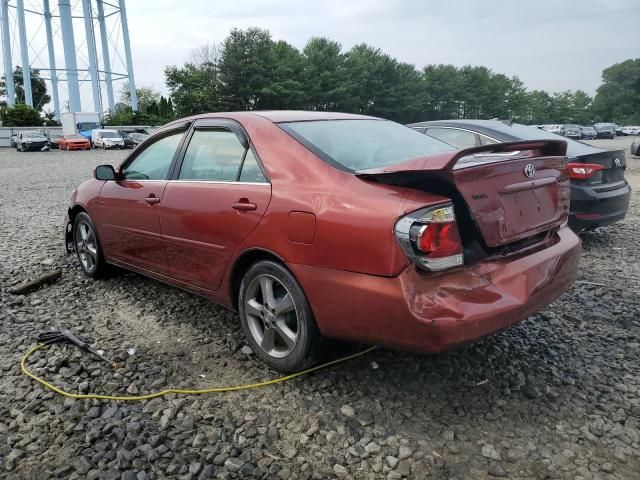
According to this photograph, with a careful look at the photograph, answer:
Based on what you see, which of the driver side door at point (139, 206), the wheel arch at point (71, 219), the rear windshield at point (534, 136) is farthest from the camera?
the rear windshield at point (534, 136)

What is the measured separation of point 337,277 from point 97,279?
128 inches

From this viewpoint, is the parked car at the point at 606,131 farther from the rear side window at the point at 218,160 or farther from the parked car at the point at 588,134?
the rear side window at the point at 218,160

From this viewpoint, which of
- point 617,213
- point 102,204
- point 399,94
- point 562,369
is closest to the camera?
point 562,369

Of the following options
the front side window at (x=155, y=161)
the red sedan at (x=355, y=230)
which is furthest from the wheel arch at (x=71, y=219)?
the red sedan at (x=355, y=230)

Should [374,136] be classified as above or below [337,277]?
above

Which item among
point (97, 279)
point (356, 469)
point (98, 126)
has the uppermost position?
point (98, 126)

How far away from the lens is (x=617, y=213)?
570 centimetres

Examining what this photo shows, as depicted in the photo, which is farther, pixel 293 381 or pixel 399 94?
pixel 399 94

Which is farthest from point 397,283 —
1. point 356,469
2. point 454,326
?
point 356,469

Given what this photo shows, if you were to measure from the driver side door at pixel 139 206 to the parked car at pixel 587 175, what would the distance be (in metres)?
3.54

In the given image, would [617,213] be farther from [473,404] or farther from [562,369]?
[473,404]

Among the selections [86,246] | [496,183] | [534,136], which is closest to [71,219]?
[86,246]

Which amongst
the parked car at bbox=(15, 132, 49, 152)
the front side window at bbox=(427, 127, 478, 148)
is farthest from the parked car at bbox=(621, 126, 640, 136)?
the front side window at bbox=(427, 127, 478, 148)

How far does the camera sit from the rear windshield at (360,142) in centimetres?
297
